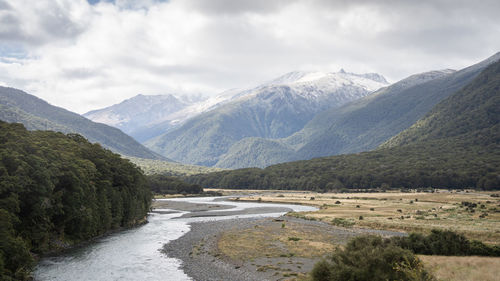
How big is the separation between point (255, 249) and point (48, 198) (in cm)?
2789

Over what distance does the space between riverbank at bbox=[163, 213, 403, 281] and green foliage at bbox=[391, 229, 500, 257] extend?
11.1 m

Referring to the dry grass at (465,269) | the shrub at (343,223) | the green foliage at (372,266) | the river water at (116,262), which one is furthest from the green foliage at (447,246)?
the shrub at (343,223)

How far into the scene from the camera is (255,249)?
53.4 metres

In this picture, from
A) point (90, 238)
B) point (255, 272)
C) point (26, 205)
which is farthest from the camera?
point (90, 238)

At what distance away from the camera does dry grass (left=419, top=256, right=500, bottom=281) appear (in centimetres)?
2769

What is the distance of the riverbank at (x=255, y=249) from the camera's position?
41500 mm

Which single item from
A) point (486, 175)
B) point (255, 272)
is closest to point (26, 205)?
point (255, 272)

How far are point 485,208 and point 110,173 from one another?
84.4 m

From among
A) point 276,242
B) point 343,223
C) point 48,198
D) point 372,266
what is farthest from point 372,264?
point 343,223

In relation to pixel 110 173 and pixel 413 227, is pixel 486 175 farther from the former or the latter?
pixel 110 173

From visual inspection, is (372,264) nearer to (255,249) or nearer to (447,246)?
(447,246)

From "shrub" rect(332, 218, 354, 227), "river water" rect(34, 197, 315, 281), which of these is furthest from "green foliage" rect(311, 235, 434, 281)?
"shrub" rect(332, 218, 354, 227)

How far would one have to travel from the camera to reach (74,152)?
238 ft

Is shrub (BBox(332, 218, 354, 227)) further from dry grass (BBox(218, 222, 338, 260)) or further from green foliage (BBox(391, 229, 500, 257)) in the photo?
green foliage (BBox(391, 229, 500, 257))
